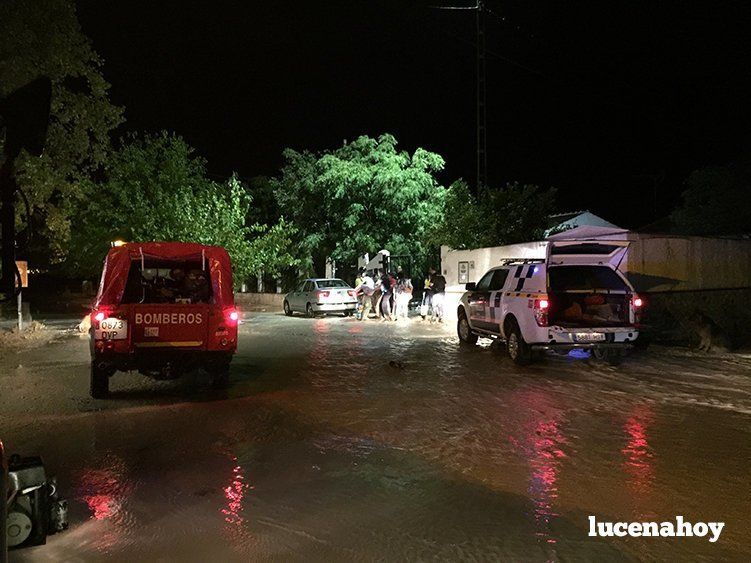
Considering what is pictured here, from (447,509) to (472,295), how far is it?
33.0 feet

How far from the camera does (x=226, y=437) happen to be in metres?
7.39

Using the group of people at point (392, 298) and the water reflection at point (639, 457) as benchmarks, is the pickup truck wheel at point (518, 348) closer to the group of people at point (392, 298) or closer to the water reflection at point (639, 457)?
the water reflection at point (639, 457)

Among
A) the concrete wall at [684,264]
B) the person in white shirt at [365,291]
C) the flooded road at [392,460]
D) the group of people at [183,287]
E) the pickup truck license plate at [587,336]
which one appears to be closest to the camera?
the flooded road at [392,460]

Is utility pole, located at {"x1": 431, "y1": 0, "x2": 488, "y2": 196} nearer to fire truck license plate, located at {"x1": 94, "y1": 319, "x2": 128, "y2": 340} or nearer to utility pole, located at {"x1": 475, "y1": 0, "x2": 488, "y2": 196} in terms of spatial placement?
utility pole, located at {"x1": 475, "y1": 0, "x2": 488, "y2": 196}

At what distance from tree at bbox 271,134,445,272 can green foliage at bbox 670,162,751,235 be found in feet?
39.6

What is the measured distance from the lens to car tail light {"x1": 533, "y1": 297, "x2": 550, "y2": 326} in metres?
11.4

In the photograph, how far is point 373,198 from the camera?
3044 cm

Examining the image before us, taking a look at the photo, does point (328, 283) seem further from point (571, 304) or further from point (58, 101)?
point (571, 304)

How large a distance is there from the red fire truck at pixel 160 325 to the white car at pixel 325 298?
15353 millimetres

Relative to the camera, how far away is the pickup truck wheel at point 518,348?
1214 centimetres

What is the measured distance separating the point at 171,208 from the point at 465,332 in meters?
20.7


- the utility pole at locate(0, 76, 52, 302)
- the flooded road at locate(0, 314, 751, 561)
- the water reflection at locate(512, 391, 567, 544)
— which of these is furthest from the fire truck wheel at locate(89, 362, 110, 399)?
the utility pole at locate(0, 76, 52, 302)

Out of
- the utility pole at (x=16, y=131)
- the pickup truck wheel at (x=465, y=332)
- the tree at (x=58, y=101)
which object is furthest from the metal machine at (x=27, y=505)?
the tree at (x=58, y=101)

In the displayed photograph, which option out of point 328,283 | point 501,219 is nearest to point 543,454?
point 501,219
